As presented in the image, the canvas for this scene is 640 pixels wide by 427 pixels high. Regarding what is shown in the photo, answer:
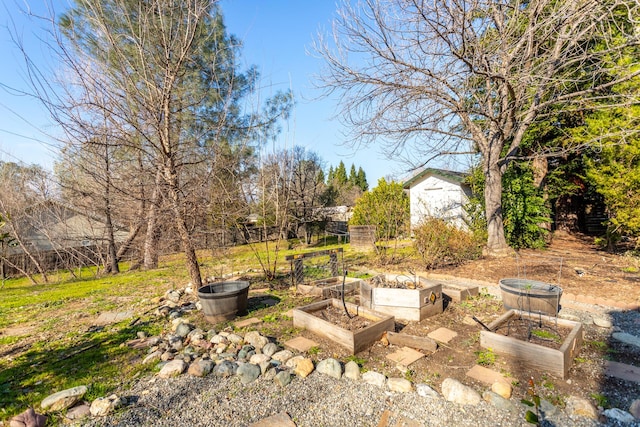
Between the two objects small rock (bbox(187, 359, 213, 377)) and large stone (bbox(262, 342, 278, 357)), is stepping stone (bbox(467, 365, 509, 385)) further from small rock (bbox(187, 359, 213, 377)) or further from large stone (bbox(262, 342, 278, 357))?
small rock (bbox(187, 359, 213, 377))

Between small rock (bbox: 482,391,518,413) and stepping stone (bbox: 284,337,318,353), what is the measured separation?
5.16 feet

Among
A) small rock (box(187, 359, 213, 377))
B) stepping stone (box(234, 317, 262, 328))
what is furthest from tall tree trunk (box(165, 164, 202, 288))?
small rock (box(187, 359, 213, 377))

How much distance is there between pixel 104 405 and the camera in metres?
2.11

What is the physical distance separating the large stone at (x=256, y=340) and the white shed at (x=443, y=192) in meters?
8.82

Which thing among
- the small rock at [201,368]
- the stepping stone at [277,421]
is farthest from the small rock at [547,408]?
the small rock at [201,368]

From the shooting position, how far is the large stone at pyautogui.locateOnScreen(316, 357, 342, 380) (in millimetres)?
2506

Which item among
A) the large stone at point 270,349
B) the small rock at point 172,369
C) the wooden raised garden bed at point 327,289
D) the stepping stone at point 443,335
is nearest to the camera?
the small rock at point 172,369

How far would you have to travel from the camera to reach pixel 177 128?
529 centimetres

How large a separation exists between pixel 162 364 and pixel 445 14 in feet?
20.1

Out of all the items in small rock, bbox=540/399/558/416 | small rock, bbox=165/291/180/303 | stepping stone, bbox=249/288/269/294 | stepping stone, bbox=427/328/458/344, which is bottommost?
small rock, bbox=540/399/558/416

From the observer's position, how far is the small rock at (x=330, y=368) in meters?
2.51

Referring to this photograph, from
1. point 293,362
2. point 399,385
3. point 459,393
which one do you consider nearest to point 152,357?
point 293,362

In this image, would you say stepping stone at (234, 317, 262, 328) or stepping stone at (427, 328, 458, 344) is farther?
stepping stone at (234, 317, 262, 328)

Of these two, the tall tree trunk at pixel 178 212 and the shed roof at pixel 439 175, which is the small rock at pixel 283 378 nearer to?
the tall tree trunk at pixel 178 212
